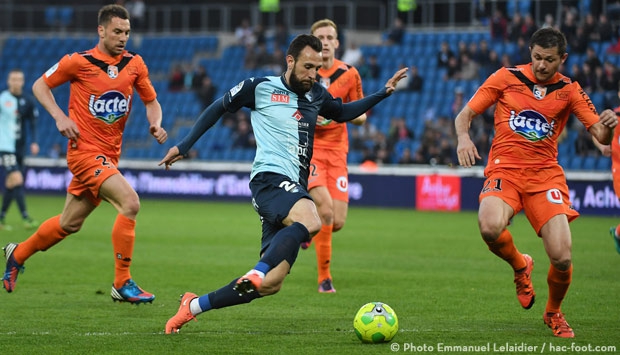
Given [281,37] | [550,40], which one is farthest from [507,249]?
[281,37]

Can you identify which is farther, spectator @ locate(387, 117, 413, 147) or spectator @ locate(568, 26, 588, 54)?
spectator @ locate(387, 117, 413, 147)

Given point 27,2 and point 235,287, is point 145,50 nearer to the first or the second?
point 27,2

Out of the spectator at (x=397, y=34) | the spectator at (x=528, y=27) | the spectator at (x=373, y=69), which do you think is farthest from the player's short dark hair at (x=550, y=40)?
the spectator at (x=397, y=34)

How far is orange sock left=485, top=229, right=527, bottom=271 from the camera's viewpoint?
8.14 m

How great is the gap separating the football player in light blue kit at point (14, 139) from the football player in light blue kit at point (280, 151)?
416 inches

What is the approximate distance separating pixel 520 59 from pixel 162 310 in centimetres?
1786

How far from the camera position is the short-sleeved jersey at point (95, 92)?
30.4 feet

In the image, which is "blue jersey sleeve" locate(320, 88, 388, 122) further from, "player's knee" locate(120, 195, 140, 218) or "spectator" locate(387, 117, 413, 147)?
"spectator" locate(387, 117, 413, 147)

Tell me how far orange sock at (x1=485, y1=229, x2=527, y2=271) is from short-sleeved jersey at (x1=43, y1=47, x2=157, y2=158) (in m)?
3.66

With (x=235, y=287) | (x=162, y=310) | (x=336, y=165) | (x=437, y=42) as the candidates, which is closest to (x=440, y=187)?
(x=437, y=42)

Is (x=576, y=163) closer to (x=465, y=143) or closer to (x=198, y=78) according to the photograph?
(x=198, y=78)

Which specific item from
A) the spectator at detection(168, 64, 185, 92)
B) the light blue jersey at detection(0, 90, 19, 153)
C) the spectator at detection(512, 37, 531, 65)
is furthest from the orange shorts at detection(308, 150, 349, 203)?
the spectator at detection(168, 64, 185, 92)

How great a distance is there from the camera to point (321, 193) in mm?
10805

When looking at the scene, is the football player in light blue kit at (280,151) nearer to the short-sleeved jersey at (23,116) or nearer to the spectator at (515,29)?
the short-sleeved jersey at (23,116)
